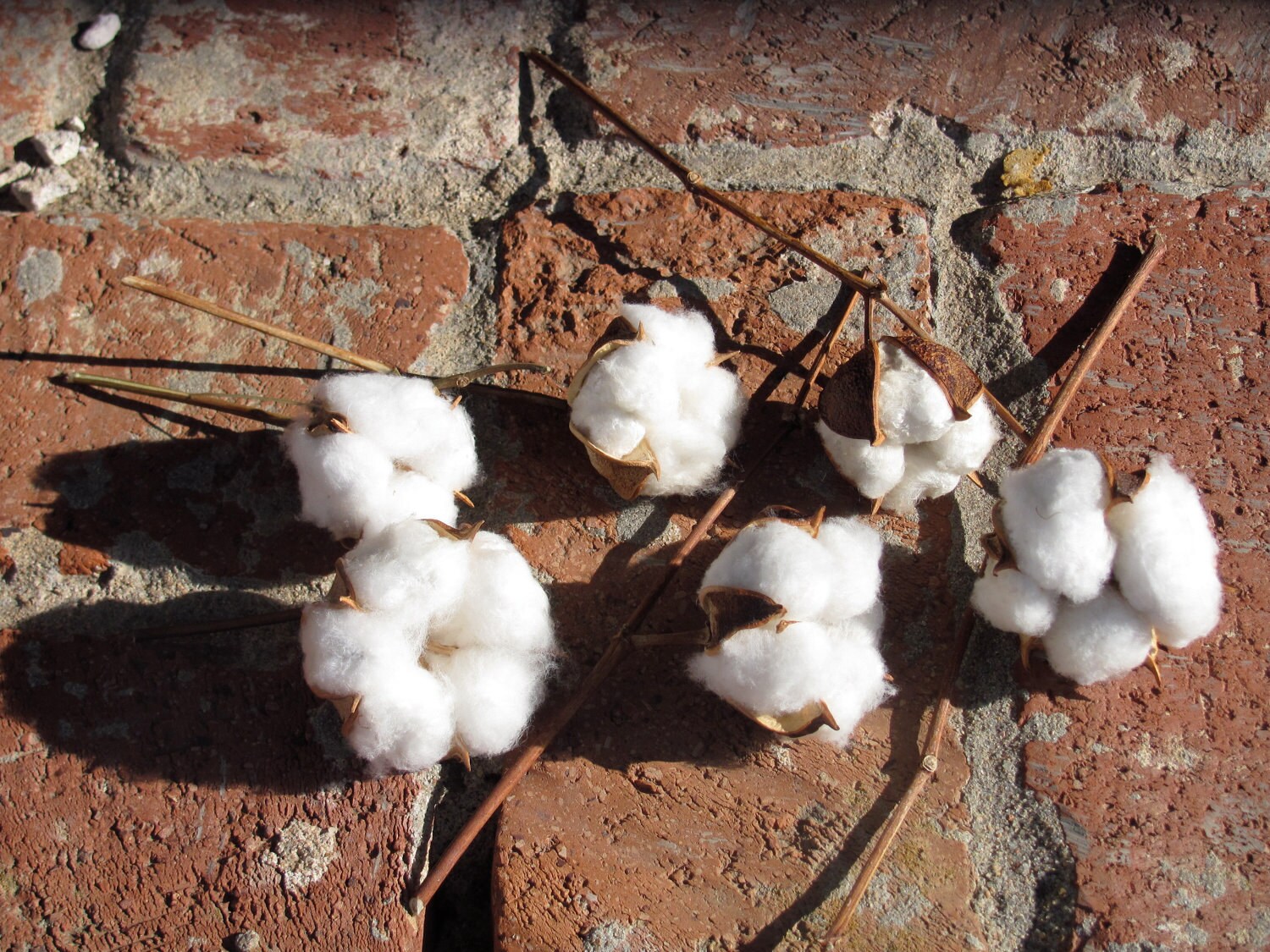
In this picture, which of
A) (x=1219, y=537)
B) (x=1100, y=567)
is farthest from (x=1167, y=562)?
(x=1219, y=537)

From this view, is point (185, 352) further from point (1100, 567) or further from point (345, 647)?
point (1100, 567)

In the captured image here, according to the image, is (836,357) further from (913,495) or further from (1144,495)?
(1144,495)

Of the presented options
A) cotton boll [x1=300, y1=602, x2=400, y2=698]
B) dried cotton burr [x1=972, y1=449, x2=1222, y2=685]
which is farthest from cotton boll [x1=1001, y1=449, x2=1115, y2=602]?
cotton boll [x1=300, y1=602, x2=400, y2=698]

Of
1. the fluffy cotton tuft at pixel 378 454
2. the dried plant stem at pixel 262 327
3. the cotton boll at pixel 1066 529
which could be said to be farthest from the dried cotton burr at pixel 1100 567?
the dried plant stem at pixel 262 327

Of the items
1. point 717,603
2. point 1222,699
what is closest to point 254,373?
point 717,603

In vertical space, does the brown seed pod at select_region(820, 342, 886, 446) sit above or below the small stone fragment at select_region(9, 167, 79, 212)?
above

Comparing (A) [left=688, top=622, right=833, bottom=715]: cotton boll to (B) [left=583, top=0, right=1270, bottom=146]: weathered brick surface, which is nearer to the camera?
(A) [left=688, top=622, right=833, bottom=715]: cotton boll

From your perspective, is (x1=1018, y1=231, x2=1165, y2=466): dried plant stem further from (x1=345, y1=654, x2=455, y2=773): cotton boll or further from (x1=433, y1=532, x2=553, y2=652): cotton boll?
(x1=345, y1=654, x2=455, y2=773): cotton boll
